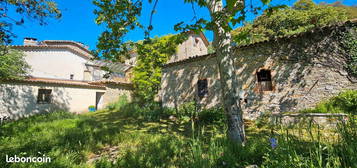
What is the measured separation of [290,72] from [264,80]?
1.08m

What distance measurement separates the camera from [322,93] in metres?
5.98

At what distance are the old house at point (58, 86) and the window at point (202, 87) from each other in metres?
5.35

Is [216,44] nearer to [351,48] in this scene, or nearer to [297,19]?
[351,48]

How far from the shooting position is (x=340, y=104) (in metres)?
5.39

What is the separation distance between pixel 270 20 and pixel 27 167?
16597mm

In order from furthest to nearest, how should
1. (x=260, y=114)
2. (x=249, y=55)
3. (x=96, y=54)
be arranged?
(x=249, y=55), (x=260, y=114), (x=96, y=54)

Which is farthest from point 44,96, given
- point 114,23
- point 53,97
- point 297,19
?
point 297,19

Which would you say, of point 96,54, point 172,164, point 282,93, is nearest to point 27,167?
point 172,164

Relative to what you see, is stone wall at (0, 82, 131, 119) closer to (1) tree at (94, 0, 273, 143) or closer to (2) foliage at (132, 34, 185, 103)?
(2) foliage at (132, 34, 185, 103)

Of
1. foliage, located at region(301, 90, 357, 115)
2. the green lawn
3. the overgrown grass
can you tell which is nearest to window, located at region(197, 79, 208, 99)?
foliage, located at region(301, 90, 357, 115)

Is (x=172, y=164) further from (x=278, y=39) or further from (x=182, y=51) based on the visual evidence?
(x=182, y=51)

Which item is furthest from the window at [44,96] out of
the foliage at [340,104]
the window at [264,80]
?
the foliage at [340,104]

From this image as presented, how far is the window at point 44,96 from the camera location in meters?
12.3

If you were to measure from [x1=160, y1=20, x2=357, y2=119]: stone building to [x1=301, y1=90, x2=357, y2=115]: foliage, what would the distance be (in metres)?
0.26
